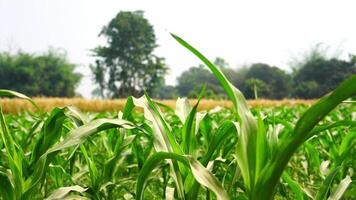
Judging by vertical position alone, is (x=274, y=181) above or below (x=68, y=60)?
below

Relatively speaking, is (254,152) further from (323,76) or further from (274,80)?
(274,80)

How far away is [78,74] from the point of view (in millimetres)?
46062

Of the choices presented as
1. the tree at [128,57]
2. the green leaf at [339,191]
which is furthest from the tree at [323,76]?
the green leaf at [339,191]

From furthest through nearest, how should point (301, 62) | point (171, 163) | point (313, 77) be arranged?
point (301, 62) → point (313, 77) → point (171, 163)

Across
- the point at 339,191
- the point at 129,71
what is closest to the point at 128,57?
the point at 129,71

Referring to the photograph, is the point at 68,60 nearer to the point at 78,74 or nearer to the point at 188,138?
the point at 78,74

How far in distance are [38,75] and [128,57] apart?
387 inches

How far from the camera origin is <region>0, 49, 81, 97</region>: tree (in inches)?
1554

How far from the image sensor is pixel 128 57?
44250 millimetres

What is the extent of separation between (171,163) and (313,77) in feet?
137

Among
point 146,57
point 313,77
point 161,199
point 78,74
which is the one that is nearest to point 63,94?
point 78,74

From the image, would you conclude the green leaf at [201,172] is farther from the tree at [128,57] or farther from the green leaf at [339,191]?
the tree at [128,57]

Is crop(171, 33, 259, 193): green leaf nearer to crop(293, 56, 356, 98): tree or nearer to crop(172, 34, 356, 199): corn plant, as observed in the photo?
crop(172, 34, 356, 199): corn plant

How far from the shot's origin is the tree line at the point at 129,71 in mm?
38969
